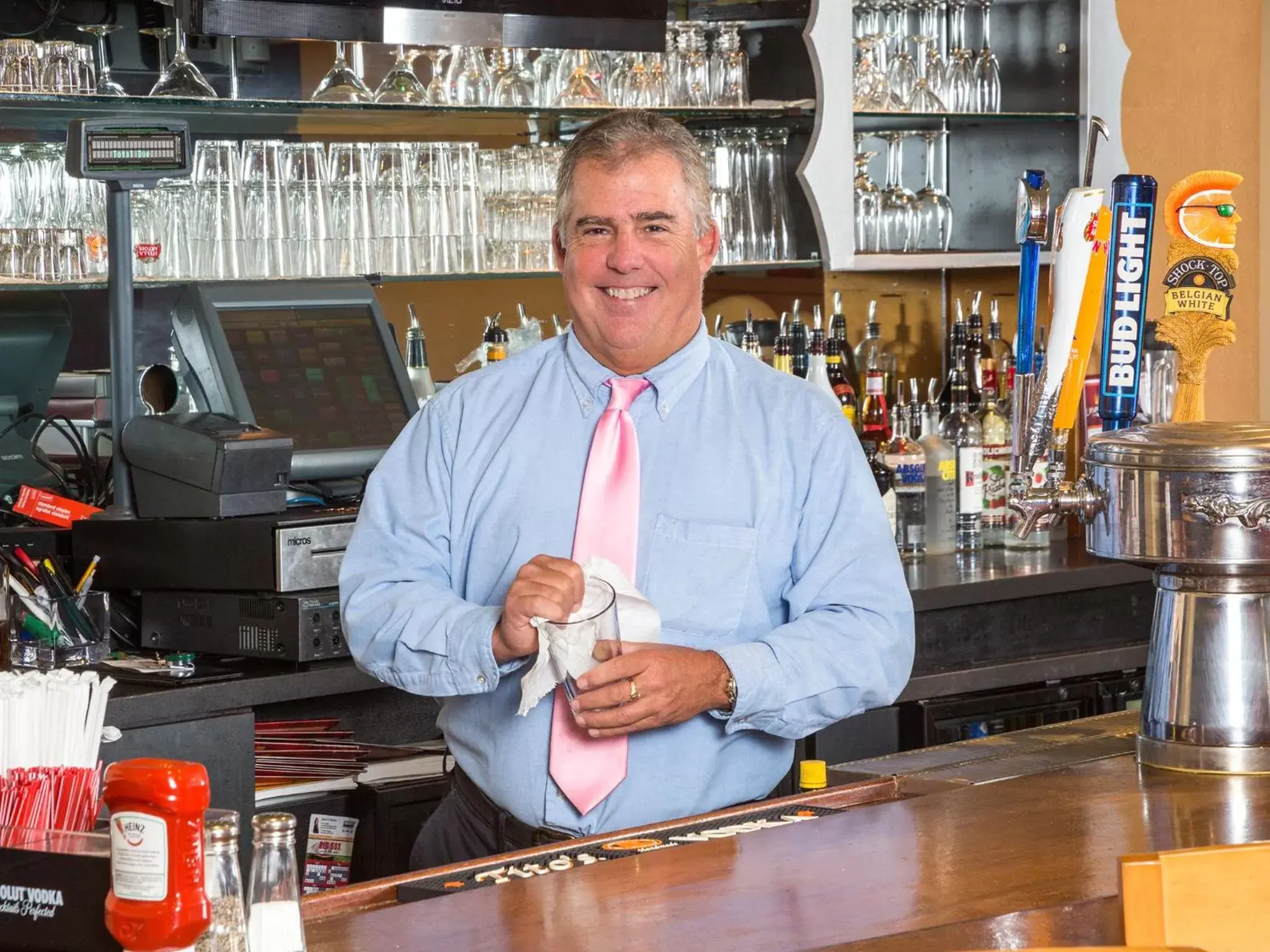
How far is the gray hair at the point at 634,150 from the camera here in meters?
2.14

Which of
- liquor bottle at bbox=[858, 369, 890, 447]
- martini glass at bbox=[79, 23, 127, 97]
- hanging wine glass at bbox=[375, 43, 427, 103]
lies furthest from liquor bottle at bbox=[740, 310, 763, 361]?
martini glass at bbox=[79, 23, 127, 97]

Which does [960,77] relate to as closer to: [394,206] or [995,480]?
[995,480]

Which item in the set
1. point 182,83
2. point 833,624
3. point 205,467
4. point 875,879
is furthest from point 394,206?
point 875,879

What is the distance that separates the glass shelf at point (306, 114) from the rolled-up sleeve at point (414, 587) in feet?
4.46

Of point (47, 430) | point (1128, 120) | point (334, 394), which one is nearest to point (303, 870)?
point (334, 394)

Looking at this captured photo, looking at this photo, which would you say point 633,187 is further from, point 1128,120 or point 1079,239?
point 1128,120

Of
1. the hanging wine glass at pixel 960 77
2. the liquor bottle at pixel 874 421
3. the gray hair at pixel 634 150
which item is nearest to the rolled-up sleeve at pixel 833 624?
the gray hair at pixel 634 150

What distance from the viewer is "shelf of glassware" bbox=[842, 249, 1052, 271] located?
412 centimetres

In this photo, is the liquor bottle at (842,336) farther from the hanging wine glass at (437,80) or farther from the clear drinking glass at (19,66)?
the clear drinking glass at (19,66)

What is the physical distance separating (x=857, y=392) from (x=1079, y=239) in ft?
8.03

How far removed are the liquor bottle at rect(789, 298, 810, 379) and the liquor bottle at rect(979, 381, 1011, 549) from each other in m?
0.44

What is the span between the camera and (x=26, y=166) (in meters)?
3.30

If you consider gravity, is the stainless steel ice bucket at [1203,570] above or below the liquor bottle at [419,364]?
below

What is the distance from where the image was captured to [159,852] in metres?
1.15
